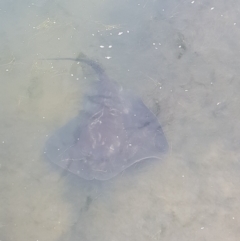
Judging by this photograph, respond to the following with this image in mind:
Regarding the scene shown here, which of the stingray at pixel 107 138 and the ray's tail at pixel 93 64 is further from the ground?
the ray's tail at pixel 93 64

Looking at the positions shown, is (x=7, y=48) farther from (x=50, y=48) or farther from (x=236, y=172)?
(x=236, y=172)

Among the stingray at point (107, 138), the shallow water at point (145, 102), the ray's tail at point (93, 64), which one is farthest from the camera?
the ray's tail at point (93, 64)

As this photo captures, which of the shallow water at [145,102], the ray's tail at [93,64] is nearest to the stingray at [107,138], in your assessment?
the shallow water at [145,102]

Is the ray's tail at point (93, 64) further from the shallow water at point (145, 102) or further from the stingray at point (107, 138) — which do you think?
the stingray at point (107, 138)

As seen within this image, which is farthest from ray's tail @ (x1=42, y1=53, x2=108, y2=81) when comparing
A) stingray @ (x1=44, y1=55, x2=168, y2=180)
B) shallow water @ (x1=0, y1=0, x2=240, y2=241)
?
stingray @ (x1=44, y1=55, x2=168, y2=180)

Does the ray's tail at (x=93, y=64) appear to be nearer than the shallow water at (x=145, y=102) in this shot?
No

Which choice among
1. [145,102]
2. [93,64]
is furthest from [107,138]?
[93,64]

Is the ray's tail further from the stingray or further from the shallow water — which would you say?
the stingray

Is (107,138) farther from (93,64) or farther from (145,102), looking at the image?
(93,64)
